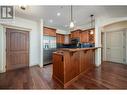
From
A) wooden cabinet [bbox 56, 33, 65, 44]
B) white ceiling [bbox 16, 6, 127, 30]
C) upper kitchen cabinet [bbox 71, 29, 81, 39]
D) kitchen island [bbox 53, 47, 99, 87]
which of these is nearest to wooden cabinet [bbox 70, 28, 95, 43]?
upper kitchen cabinet [bbox 71, 29, 81, 39]

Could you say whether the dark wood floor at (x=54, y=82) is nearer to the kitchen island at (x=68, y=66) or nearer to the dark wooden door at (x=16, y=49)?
the kitchen island at (x=68, y=66)

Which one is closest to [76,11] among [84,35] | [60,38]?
[84,35]

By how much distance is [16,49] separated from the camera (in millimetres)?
4660

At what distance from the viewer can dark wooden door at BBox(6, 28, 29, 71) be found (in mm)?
4379

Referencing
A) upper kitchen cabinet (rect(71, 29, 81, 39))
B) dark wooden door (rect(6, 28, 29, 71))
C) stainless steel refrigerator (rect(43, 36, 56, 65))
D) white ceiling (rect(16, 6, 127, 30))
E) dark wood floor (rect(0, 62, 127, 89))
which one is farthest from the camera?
upper kitchen cabinet (rect(71, 29, 81, 39))

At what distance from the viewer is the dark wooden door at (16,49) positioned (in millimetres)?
4379

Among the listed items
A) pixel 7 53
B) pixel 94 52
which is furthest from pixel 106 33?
pixel 7 53

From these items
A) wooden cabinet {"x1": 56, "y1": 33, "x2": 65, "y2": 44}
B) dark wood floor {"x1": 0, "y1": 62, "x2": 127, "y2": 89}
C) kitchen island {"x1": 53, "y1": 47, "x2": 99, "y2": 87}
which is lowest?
dark wood floor {"x1": 0, "y1": 62, "x2": 127, "y2": 89}

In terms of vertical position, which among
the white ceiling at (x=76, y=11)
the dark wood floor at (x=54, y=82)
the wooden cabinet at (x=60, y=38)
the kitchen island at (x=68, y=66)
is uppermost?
the white ceiling at (x=76, y=11)

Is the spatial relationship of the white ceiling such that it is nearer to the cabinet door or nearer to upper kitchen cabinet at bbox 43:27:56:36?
upper kitchen cabinet at bbox 43:27:56:36

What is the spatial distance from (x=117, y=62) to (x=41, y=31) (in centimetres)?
523

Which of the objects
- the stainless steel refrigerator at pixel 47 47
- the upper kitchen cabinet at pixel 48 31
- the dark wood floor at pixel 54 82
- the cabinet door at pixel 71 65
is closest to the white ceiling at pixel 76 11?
the upper kitchen cabinet at pixel 48 31

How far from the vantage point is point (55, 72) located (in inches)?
134
